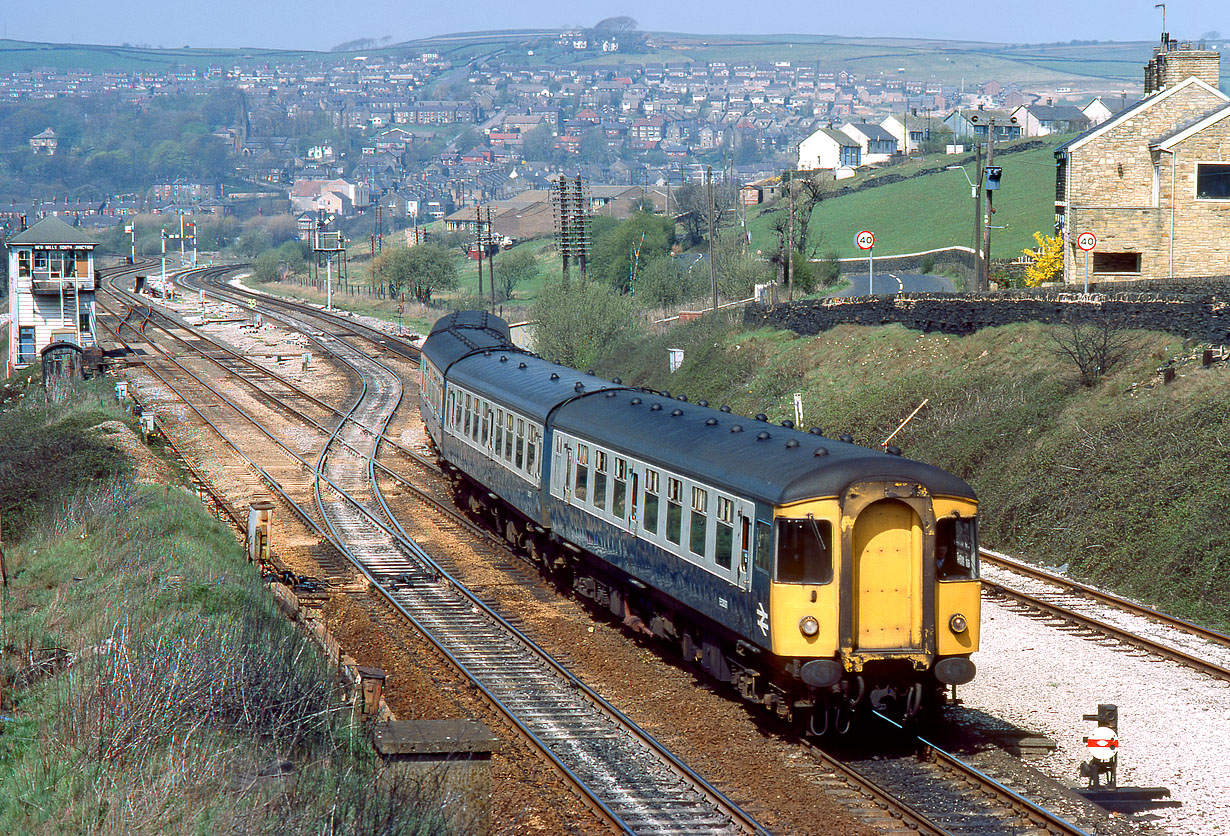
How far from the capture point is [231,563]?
2039 cm

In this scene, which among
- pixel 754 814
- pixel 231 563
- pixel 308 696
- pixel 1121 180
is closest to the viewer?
pixel 754 814

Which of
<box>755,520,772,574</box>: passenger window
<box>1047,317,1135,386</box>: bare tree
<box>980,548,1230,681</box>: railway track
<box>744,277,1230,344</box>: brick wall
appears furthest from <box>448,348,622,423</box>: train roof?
<box>744,277,1230,344</box>: brick wall

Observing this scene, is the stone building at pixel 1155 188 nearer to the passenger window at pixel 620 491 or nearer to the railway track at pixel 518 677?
the railway track at pixel 518 677

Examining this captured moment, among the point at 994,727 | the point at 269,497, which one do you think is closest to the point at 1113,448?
the point at 994,727

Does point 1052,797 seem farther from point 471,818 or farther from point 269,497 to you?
point 269,497

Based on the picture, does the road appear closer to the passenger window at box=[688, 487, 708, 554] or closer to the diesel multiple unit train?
the diesel multiple unit train

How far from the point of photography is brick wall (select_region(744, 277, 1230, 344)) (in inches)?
1033

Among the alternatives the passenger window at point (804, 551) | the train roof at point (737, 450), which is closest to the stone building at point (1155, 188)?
the train roof at point (737, 450)

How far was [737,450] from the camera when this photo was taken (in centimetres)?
1489

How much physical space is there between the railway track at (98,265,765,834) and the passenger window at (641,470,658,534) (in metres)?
2.05

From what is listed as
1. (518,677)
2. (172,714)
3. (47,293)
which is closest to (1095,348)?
(518,677)

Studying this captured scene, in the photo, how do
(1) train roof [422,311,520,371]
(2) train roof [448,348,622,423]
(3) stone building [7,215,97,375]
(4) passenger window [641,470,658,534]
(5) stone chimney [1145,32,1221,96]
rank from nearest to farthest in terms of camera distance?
1. (4) passenger window [641,470,658,534]
2. (2) train roof [448,348,622,423]
3. (1) train roof [422,311,520,371]
4. (5) stone chimney [1145,32,1221,96]
5. (3) stone building [7,215,97,375]

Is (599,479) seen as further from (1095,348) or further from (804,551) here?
(1095,348)

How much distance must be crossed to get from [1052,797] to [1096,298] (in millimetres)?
19394
